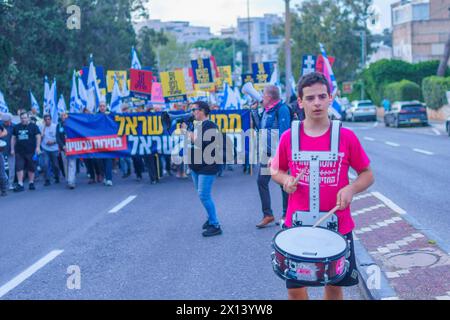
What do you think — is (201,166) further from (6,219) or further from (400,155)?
(400,155)

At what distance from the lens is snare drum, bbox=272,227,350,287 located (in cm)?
426

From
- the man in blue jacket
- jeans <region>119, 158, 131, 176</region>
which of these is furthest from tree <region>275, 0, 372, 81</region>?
the man in blue jacket

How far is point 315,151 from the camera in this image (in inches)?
179

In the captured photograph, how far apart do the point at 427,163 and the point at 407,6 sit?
→ 5895 centimetres

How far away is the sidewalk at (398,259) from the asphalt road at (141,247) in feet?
1.20

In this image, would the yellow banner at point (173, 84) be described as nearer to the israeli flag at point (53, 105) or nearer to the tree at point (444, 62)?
the israeli flag at point (53, 105)

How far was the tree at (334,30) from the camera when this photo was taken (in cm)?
7144

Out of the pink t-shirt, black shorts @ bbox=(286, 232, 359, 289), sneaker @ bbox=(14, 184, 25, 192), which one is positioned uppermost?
the pink t-shirt

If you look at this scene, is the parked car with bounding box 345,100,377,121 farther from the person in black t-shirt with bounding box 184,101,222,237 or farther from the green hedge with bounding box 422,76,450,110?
the person in black t-shirt with bounding box 184,101,222,237

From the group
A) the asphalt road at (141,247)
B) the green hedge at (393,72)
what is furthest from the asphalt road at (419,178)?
the green hedge at (393,72)

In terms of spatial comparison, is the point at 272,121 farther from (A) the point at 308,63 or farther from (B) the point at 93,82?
(B) the point at 93,82

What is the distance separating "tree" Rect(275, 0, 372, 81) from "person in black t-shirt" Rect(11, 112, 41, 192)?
55.9 metres

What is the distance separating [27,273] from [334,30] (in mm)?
66734
